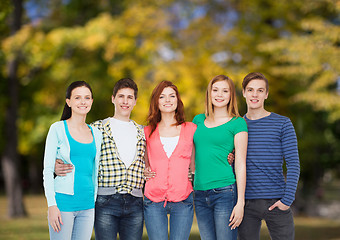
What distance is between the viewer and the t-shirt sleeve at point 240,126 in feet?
14.2

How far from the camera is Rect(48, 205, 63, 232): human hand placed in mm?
3908

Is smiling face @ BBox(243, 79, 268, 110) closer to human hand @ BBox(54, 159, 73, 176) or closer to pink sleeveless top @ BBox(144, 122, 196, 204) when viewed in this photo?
pink sleeveless top @ BBox(144, 122, 196, 204)

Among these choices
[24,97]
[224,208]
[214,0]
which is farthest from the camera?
[24,97]

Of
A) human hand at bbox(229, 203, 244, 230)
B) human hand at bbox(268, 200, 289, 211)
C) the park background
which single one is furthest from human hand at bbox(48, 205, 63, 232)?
the park background

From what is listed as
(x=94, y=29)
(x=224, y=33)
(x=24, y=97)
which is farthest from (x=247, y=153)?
(x=24, y=97)

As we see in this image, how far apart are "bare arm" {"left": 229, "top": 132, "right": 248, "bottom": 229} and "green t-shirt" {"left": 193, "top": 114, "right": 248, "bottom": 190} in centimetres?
6

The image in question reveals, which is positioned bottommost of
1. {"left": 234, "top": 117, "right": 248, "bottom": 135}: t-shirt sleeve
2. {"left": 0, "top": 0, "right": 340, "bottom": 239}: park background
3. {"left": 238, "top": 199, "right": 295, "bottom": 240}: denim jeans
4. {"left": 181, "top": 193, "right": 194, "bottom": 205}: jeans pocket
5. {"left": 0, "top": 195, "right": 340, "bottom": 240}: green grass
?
{"left": 0, "top": 195, "right": 340, "bottom": 240}: green grass

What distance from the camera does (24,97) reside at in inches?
798

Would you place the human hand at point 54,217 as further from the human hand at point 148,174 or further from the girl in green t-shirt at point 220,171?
the girl in green t-shirt at point 220,171

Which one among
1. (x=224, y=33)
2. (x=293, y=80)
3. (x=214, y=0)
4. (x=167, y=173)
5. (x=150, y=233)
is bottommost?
(x=150, y=233)

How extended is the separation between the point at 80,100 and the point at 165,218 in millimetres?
1349

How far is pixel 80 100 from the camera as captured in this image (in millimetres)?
4234

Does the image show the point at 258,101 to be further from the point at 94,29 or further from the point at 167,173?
the point at 94,29

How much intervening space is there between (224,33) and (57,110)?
9983 mm
